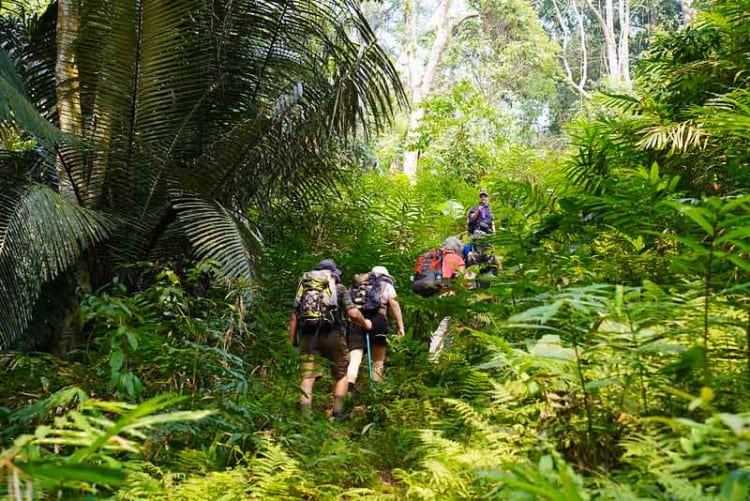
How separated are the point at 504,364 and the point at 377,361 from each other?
343 cm

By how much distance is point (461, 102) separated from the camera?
14.0 meters

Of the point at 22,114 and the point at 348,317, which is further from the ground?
the point at 22,114

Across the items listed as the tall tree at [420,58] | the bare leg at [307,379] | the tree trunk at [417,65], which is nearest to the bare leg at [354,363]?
the bare leg at [307,379]

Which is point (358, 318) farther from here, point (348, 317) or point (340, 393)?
point (340, 393)

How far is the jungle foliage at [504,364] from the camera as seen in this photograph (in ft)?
5.96

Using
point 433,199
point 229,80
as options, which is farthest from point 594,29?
point 229,80

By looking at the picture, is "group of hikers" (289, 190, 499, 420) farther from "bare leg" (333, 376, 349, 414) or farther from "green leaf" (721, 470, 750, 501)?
"green leaf" (721, 470, 750, 501)

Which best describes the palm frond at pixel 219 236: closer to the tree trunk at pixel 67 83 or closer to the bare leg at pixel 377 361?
the tree trunk at pixel 67 83

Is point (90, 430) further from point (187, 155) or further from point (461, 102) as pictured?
point (461, 102)

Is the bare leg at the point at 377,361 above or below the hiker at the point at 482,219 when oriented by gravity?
below

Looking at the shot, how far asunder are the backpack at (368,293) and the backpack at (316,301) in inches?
23.2

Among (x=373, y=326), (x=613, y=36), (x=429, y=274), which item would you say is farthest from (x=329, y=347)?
(x=613, y=36)

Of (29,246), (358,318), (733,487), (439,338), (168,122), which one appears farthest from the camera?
(439,338)

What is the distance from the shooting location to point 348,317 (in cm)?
599
